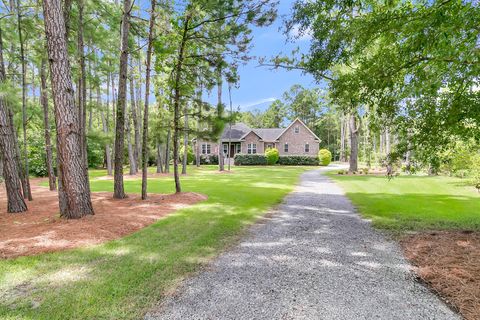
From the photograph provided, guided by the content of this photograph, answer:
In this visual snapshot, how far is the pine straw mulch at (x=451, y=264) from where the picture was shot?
129 inches

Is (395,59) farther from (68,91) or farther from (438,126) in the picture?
(68,91)

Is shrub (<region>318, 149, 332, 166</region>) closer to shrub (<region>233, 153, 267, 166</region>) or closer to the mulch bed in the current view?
shrub (<region>233, 153, 267, 166</region>)

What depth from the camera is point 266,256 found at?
15.1ft

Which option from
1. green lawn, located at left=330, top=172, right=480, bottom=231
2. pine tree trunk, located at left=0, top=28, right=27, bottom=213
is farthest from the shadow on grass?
pine tree trunk, located at left=0, top=28, right=27, bottom=213

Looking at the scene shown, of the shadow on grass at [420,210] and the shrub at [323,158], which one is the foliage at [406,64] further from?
the shrub at [323,158]

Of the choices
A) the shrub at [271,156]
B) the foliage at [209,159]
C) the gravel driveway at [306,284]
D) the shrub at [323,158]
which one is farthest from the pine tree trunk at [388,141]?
the foliage at [209,159]

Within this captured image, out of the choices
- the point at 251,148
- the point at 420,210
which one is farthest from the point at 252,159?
the point at 420,210

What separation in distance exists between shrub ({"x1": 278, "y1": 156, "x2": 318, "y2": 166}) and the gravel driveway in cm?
3198

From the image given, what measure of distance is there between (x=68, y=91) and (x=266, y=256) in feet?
18.6

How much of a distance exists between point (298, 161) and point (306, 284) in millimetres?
35298

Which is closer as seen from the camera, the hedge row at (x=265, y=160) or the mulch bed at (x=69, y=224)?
the mulch bed at (x=69, y=224)

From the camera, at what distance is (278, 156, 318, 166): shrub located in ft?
124

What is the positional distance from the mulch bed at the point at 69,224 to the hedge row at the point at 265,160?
89.0ft

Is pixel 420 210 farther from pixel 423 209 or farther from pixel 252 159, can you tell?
pixel 252 159
